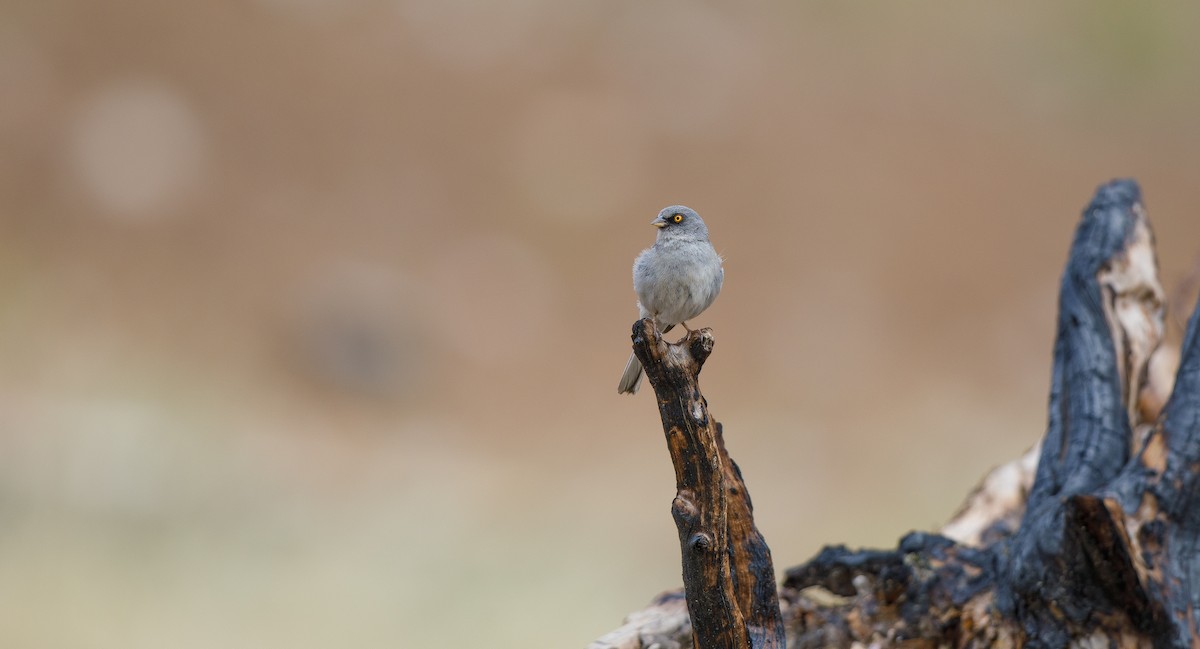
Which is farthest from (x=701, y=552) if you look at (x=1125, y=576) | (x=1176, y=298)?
(x=1176, y=298)

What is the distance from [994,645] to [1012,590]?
0.91 feet

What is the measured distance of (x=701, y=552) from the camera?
3490mm

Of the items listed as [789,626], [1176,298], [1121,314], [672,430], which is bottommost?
[789,626]

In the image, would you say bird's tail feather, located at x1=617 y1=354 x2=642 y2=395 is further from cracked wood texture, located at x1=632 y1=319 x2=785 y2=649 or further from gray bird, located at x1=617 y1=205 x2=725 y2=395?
cracked wood texture, located at x1=632 y1=319 x2=785 y2=649

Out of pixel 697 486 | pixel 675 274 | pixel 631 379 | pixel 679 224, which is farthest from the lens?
pixel 679 224

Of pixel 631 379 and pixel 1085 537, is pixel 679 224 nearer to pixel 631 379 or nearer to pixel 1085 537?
pixel 631 379

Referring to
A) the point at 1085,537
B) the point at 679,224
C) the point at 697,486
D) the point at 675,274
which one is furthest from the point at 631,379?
the point at 1085,537

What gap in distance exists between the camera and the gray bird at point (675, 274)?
452 centimetres

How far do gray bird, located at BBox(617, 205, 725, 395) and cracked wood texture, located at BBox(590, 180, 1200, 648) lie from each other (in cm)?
132

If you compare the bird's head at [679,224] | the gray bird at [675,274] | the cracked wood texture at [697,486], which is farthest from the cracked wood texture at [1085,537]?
the bird's head at [679,224]

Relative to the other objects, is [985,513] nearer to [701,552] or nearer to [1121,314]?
[1121,314]

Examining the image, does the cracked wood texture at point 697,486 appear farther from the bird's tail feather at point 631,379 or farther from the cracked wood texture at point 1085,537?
the cracked wood texture at point 1085,537

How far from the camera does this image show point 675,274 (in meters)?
4.50

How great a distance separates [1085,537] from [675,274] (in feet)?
6.38
